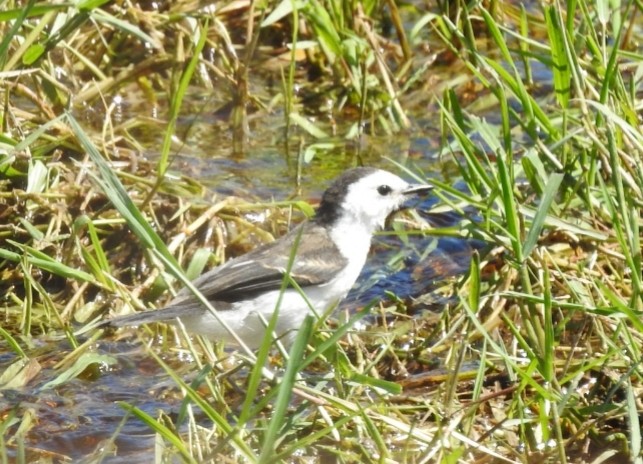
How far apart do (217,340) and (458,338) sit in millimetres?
1056

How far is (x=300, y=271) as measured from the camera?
5.57 metres

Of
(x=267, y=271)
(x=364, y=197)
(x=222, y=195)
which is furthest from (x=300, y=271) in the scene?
(x=222, y=195)

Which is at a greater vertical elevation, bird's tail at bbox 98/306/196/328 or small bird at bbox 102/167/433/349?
bird's tail at bbox 98/306/196/328

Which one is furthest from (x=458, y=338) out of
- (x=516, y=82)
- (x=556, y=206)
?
(x=516, y=82)

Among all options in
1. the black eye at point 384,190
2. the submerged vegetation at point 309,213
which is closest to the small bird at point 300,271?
the black eye at point 384,190

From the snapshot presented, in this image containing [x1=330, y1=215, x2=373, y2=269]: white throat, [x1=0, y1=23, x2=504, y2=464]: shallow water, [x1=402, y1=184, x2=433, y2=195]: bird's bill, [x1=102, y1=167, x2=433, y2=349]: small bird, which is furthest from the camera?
[x1=402, y1=184, x2=433, y2=195]: bird's bill

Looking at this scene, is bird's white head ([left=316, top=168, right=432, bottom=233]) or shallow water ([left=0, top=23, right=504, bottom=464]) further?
bird's white head ([left=316, top=168, right=432, bottom=233])

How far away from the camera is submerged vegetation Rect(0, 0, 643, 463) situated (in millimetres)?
3850

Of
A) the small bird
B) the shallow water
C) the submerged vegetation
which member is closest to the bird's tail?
the small bird

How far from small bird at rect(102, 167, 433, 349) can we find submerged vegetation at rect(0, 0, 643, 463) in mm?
169

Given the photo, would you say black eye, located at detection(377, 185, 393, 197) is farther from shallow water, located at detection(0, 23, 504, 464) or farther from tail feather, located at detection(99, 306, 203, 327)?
tail feather, located at detection(99, 306, 203, 327)

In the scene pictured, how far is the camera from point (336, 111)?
7.57 meters

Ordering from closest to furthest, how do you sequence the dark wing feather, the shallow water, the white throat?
the shallow water → the dark wing feather → the white throat

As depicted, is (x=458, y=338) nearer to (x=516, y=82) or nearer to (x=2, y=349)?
(x=516, y=82)
